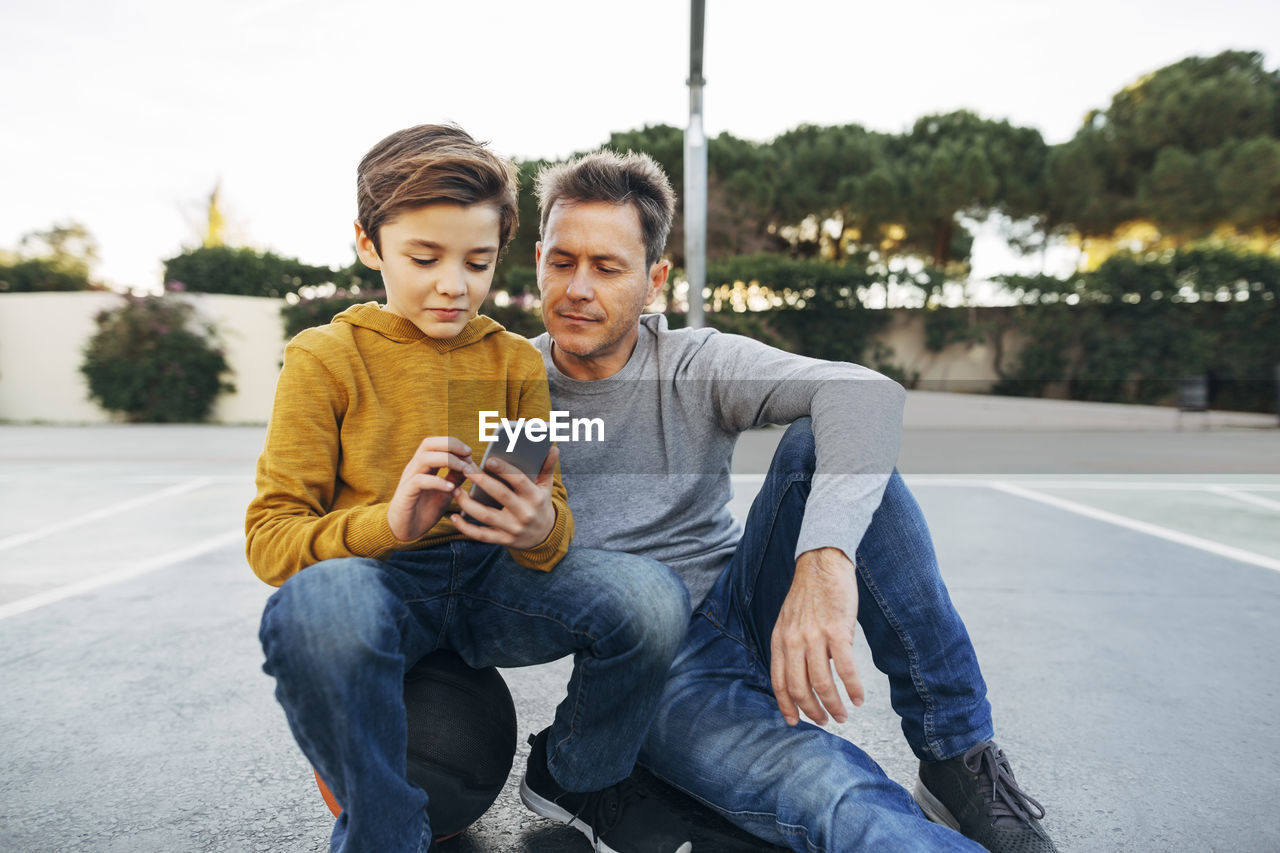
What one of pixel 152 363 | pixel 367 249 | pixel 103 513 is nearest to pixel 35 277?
pixel 152 363

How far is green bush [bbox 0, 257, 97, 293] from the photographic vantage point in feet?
43.4

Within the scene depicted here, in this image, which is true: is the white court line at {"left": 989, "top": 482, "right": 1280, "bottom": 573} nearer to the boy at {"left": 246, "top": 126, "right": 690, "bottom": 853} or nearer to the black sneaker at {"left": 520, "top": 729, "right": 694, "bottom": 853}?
the black sneaker at {"left": 520, "top": 729, "right": 694, "bottom": 853}

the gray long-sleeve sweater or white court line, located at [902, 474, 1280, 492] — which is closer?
the gray long-sleeve sweater

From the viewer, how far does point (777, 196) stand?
60.4 feet

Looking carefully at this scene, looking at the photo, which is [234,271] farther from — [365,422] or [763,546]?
[763,546]

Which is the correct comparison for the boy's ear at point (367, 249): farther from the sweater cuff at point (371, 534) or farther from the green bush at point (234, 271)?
the green bush at point (234, 271)

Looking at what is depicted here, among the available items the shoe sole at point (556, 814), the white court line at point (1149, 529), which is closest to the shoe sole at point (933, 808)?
the shoe sole at point (556, 814)

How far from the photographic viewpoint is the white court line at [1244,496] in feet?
18.5

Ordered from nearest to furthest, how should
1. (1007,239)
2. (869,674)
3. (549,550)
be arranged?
(549,550) → (869,674) → (1007,239)

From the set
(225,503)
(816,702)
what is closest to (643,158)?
(816,702)

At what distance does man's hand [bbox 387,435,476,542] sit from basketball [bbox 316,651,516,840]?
382 mm

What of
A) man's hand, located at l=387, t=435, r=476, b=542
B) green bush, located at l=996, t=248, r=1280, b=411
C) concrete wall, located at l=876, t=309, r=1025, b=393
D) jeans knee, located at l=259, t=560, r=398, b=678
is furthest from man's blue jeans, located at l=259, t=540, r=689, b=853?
green bush, located at l=996, t=248, r=1280, b=411

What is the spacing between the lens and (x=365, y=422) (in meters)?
1.42

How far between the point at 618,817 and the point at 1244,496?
21.1 ft
